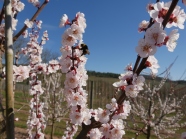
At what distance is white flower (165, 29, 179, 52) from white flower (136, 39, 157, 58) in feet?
0.24

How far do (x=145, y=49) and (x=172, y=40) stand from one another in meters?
0.15

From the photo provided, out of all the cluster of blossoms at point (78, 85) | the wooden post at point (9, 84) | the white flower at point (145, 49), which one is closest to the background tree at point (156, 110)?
the cluster of blossoms at point (78, 85)

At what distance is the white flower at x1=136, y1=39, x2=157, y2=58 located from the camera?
43.7 inches

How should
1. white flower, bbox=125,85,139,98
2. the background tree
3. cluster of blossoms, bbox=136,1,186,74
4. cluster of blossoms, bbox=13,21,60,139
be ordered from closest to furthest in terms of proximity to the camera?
cluster of blossoms, bbox=136,1,186,74
white flower, bbox=125,85,139,98
cluster of blossoms, bbox=13,21,60,139
the background tree

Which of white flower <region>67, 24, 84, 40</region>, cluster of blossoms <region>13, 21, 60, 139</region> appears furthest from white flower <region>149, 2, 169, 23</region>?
cluster of blossoms <region>13, 21, 60, 139</region>

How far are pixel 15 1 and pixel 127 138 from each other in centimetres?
918

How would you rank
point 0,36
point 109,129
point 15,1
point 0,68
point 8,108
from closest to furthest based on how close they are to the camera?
1. point 8,108
2. point 109,129
3. point 0,68
4. point 0,36
5. point 15,1

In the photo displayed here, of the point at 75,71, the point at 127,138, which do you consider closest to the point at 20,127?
the point at 127,138

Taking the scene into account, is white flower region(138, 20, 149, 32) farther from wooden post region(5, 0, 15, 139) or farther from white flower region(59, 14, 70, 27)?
wooden post region(5, 0, 15, 139)

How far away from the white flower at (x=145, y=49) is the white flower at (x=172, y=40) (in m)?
0.07

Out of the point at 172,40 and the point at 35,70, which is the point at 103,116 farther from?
the point at 35,70

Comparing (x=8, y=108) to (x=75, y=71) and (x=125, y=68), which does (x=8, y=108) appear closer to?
(x=75, y=71)

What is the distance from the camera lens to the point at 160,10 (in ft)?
3.66

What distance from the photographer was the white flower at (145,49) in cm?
111
